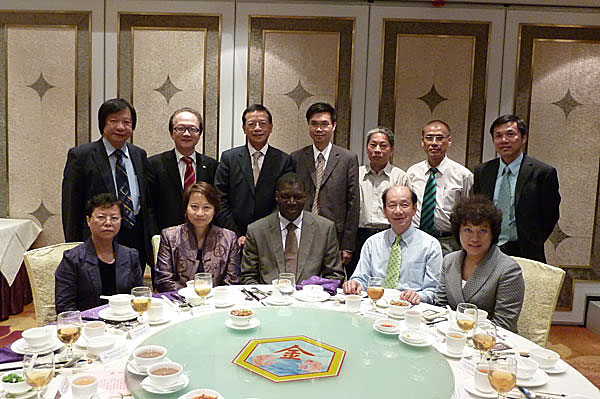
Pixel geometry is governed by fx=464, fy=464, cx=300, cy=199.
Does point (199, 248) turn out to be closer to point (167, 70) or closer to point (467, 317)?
point (467, 317)

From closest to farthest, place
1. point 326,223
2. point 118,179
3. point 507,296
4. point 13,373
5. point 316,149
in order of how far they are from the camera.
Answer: point 13,373 < point 507,296 < point 326,223 < point 118,179 < point 316,149

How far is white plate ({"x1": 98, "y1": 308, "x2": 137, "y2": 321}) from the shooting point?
1.86 metres

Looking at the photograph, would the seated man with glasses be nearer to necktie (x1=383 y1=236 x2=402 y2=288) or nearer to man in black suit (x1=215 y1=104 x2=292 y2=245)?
man in black suit (x1=215 y1=104 x2=292 y2=245)

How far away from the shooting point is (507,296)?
219 cm

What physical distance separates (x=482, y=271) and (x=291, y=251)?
1.13m

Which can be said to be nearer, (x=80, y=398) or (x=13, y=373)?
(x=80, y=398)

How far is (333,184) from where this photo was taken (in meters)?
3.47

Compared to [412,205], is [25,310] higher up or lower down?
lower down

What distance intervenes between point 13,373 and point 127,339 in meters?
0.40

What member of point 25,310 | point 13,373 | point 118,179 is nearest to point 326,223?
point 118,179

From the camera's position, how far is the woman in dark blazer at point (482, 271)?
86.3 inches

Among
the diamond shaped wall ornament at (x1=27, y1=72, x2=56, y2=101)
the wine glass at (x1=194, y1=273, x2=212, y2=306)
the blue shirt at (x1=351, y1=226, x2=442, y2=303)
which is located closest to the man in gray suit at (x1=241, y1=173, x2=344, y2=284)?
the blue shirt at (x1=351, y1=226, x2=442, y2=303)

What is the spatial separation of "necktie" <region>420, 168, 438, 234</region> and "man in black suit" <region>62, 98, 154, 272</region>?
211cm

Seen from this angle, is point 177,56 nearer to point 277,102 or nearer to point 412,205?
Result: point 277,102
